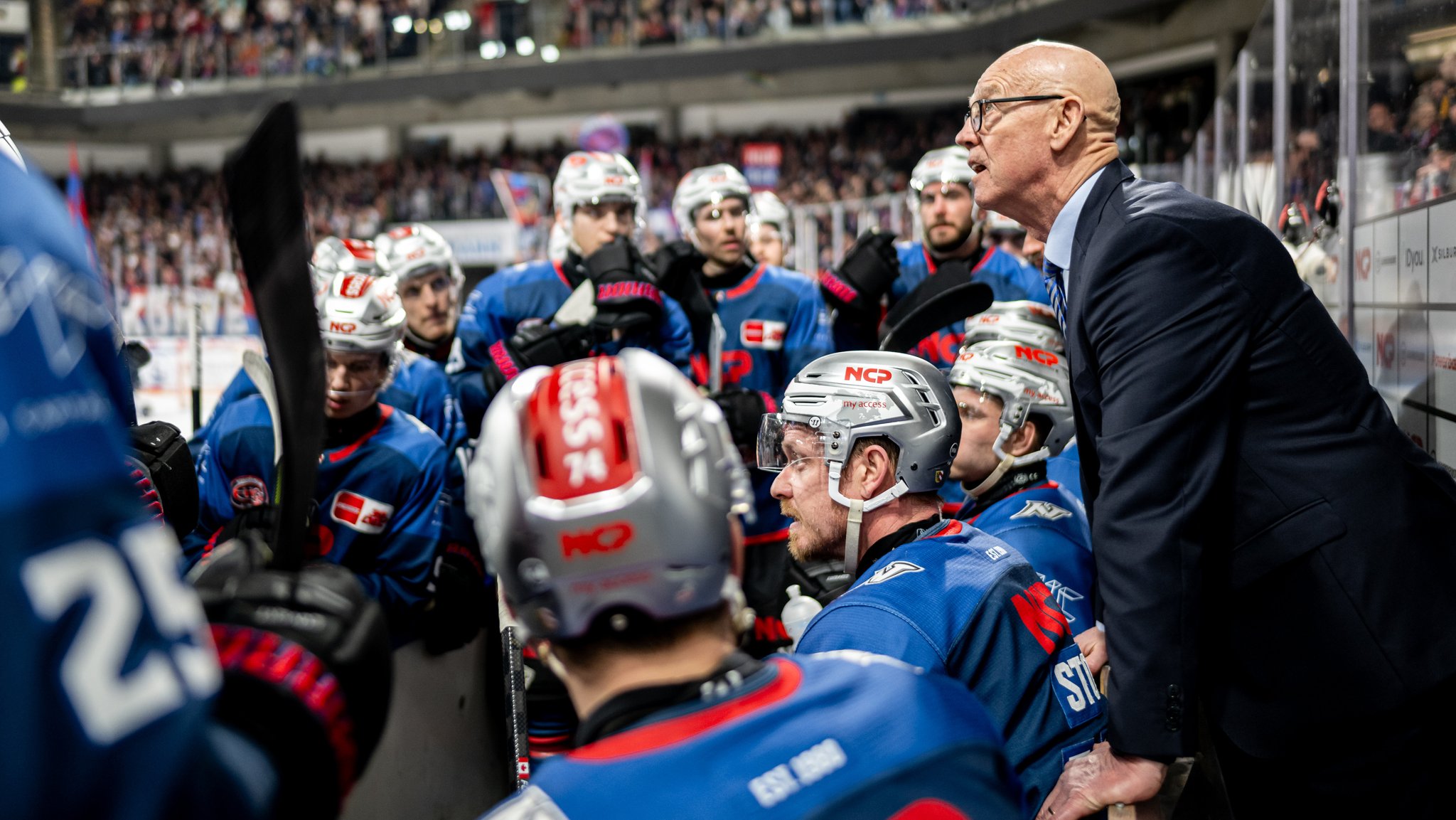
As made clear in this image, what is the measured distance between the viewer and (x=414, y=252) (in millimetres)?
4832

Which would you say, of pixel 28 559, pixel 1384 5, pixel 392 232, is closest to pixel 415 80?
pixel 392 232

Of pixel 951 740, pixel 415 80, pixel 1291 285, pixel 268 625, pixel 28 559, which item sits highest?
pixel 415 80

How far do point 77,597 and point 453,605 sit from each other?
257 cm

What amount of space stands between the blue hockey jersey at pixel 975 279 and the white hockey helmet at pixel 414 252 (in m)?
1.95

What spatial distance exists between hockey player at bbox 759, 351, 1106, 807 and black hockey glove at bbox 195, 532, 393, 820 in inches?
39.8

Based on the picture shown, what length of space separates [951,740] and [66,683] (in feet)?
2.55

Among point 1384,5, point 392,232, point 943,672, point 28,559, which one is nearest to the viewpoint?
point 28,559

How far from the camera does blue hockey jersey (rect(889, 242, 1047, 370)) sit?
183 inches

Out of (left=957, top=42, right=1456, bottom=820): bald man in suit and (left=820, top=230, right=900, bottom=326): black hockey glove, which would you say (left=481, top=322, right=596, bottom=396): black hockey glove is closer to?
(left=820, top=230, right=900, bottom=326): black hockey glove

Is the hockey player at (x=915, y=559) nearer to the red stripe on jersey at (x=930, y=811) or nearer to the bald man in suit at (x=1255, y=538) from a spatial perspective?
the bald man in suit at (x=1255, y=538)

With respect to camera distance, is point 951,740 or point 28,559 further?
point 951,740

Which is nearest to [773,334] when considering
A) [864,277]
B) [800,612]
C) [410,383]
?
[864,277]

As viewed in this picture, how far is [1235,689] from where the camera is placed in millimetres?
1827

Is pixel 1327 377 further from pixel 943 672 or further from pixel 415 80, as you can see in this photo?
pixel 415 80
